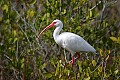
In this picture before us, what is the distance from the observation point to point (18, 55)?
9.59 m

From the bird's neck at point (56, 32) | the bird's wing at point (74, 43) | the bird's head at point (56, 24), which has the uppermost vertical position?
the bird's head at point (56, 24)

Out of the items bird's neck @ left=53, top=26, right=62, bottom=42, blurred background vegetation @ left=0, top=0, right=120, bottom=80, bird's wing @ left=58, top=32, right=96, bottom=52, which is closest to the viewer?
bird's wing @ left=58, top=32, right=96, bottom=52

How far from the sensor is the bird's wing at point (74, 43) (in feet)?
28.4

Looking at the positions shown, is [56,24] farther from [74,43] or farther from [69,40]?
[74,43]

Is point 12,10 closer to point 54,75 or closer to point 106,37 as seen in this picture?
point 106,37

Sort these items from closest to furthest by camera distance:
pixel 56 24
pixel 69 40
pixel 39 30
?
pixel 56 24 → pixel 69 40 → pixel 39 30

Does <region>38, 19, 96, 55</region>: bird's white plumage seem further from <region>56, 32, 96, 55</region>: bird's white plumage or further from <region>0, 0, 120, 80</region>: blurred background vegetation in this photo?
<region>0, 0, 120, 80</region>: blurred background vegetation

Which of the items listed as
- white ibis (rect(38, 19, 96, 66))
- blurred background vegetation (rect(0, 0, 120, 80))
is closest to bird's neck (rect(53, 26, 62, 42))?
white ibis (rect(38, 19, 96, 66))

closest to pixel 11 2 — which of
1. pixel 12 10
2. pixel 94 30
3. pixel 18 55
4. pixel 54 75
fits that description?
pixel 12 10

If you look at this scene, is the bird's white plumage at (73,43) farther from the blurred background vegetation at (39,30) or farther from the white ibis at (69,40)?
the blurred background vegetation at (39,30)

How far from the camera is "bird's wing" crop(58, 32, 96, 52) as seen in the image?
8.66 m

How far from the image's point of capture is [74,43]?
350 inches

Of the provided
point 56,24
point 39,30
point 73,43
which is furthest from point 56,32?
point 39,30

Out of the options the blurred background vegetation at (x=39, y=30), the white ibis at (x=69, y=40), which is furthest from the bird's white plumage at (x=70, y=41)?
the blurred background vegetation at (x=39, y=30)
